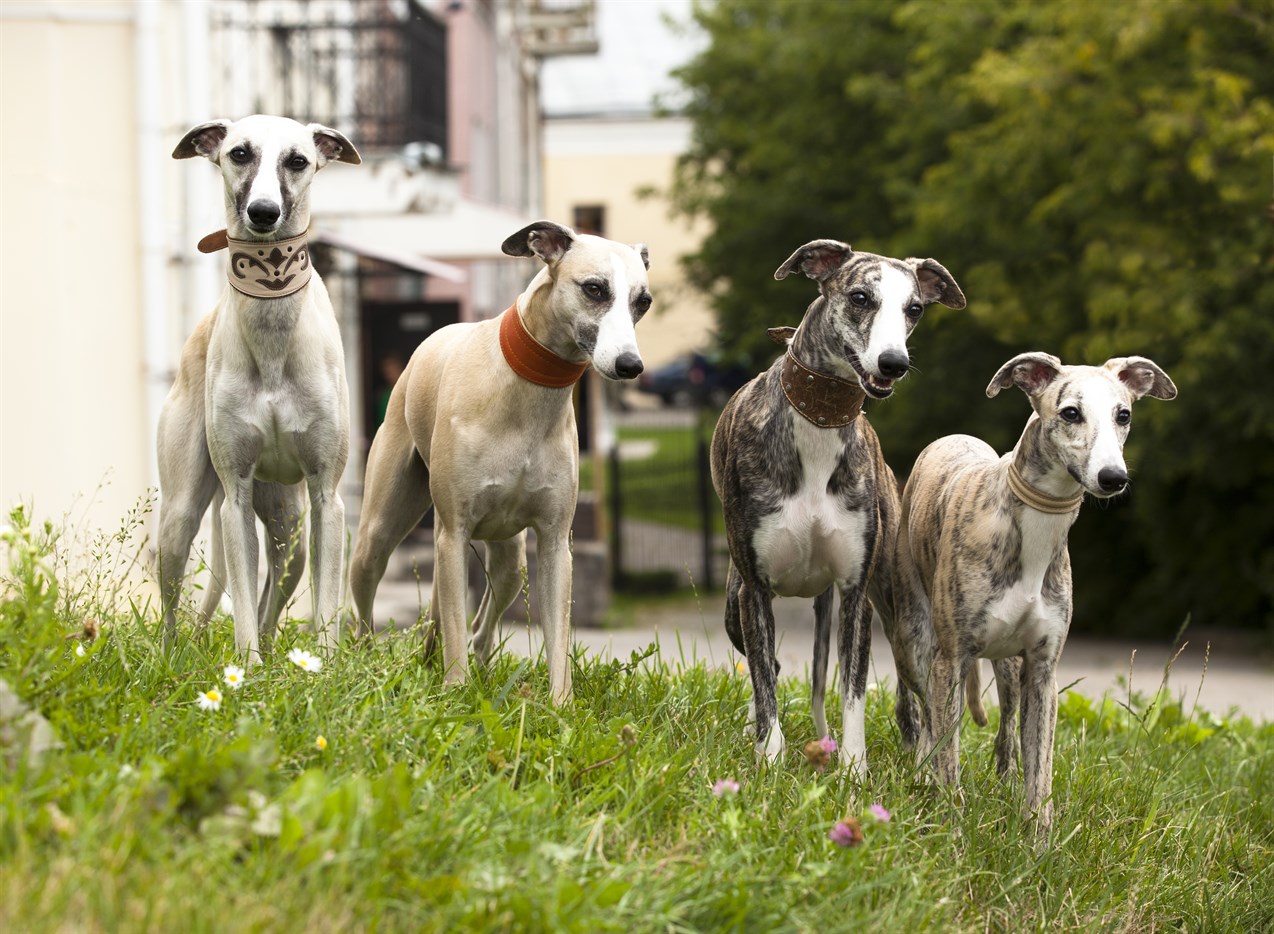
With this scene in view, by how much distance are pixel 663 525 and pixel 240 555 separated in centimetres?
1910

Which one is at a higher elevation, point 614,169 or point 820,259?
point 614,169

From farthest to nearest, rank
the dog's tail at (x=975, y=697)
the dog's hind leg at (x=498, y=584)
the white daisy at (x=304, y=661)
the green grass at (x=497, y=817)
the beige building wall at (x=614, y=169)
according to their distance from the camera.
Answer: the beige building wall at (x=614, y=169), the dog's tail at (x=975, y=697), the dog's hind leg at (x=498, y=584), the white daisy at (x=304, y=661), the green grass at (x=497, y=817)

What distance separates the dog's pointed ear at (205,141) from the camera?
468 centimetres

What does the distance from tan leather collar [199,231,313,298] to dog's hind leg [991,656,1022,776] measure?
2792 millimetres

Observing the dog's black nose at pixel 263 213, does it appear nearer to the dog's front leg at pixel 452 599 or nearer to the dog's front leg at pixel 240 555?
the dog's front leg at pixel 240 555

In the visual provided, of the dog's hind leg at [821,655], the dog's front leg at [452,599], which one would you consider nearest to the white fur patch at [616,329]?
the dog's front leg at [452,599]

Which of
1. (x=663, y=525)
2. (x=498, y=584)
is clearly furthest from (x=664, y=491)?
(x=498, y=584)

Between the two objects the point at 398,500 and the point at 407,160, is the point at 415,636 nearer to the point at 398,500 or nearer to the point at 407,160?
the point at 398,500

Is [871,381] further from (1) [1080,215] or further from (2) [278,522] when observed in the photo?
(1) [1080,215]

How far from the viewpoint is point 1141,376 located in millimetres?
4992

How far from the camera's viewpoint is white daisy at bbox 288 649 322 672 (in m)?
4.23

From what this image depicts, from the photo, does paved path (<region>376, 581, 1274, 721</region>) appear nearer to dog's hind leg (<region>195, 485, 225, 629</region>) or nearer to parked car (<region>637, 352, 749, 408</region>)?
dog's hind leg (<region>195, 485, 225, 629</region>)

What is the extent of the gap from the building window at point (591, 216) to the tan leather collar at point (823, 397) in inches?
1519

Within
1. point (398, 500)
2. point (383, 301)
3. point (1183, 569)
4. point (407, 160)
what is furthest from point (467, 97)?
point (398, 500)
